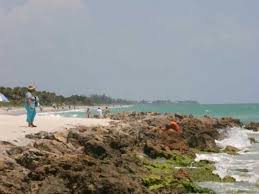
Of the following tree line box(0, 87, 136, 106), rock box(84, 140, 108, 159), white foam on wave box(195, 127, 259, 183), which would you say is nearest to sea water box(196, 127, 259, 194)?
white foam on wave box(195, 127, 259, 183)

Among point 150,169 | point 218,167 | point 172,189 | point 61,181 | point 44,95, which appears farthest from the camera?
point 44,95

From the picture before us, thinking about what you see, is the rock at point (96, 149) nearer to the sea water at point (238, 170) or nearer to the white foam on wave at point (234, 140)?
the sea water at point (238, 170)

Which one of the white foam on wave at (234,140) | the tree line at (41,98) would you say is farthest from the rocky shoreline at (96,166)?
the tree line at (41,98)

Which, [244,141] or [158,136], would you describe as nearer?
[158,136]

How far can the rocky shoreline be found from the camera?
1442 cm

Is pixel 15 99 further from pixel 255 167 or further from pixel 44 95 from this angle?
pixel 255 167

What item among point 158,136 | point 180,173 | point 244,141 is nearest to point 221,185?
point 180,173

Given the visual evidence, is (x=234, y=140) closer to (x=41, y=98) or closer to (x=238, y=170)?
(x=238, y=170)

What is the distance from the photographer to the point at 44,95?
148 m

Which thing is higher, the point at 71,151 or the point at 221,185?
the point at 71,151

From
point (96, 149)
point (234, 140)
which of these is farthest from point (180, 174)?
point (234, 140)

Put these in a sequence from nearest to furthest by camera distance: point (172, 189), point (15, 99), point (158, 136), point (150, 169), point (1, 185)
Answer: point (1, 185) < point (172, 189) < point (150, 169) < point (158, 136) < point (15, 99)

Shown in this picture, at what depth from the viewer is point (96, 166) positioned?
1594 cm

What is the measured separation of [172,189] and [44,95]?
13269 centimetres
